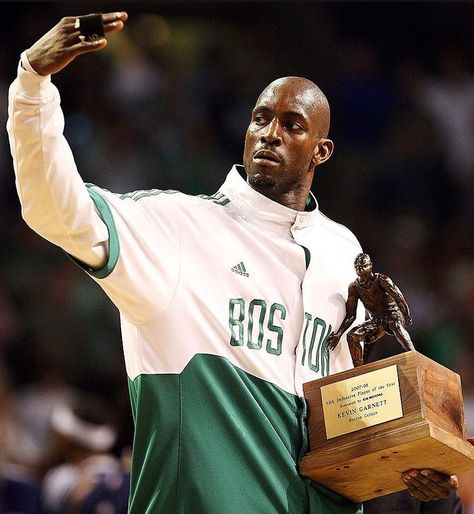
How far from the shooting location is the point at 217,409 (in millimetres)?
3955

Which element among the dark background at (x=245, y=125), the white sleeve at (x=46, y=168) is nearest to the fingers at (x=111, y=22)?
the white sleeve at (x=46, y=168)

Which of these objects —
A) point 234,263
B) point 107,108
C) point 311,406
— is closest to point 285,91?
point 234,263

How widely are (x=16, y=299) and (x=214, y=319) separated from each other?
547 cm

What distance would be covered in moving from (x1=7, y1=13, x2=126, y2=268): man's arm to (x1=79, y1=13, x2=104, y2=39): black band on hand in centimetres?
2

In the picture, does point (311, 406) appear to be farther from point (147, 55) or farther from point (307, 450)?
point (147, 55)

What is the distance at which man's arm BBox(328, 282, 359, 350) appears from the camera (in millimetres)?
4367

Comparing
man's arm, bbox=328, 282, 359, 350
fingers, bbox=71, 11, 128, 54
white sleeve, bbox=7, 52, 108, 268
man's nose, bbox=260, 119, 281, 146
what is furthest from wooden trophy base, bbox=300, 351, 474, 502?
fingers, bbox=71, 11, 128, 54

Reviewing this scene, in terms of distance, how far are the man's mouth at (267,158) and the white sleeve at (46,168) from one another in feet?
2.73

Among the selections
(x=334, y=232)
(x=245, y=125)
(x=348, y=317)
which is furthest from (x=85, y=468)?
(x=245, y=125)

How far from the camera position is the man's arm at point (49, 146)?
136 inches

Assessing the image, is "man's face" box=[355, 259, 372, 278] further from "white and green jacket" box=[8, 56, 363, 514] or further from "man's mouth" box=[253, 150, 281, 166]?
"man's mouth" box=[253, 150, 281, 166]

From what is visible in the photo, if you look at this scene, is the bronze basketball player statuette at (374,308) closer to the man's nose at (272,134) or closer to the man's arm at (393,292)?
the man's arm at (393,292)

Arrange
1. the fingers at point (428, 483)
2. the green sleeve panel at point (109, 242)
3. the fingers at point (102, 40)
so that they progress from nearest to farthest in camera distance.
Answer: the fingers at point (102, 40) → the green sleeve panel at point (109, 242) → the fingers at point (428, 483)

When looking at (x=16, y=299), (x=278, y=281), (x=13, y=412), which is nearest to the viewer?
(x=278, y=281)
